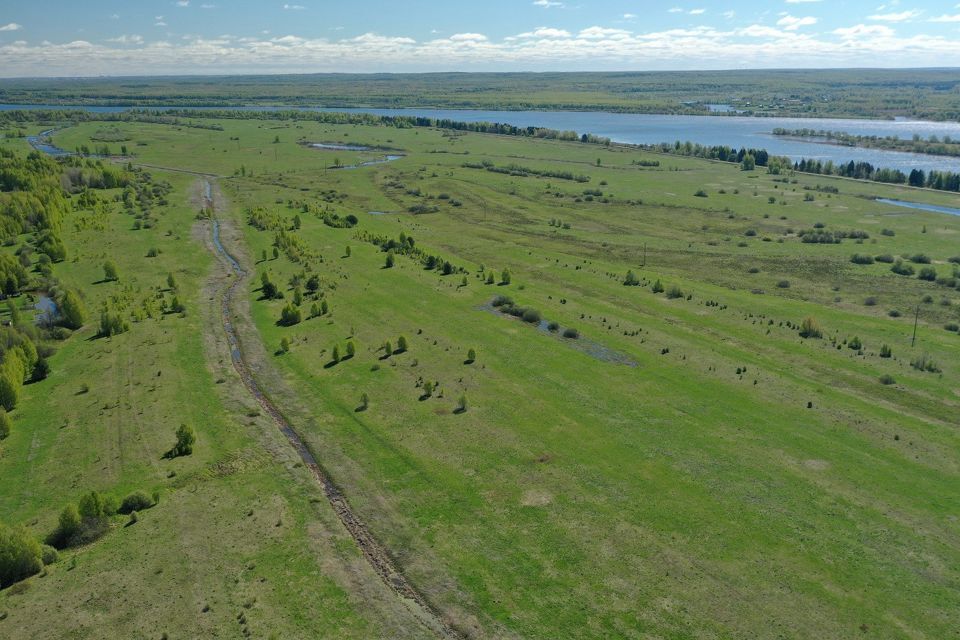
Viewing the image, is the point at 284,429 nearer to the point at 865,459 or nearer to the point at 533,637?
the point at 533,637

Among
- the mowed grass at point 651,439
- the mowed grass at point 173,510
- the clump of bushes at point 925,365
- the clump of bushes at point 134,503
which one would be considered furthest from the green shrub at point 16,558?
the clump of bushes at point 925,365

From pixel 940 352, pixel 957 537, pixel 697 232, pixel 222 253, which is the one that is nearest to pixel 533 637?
pixel 957 537

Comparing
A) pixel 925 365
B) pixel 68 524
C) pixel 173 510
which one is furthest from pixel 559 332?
pixel 68 524

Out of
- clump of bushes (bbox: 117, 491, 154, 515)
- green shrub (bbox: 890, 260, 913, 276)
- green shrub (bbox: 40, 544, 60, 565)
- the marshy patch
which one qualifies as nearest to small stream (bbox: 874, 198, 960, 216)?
green shrub (bbox: 890, 260, 913, 276)

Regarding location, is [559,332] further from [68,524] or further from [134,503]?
[68,524]

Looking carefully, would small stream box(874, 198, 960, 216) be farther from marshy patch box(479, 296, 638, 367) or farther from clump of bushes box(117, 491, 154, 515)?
clump of bushes box(117, 491, 154, 515)

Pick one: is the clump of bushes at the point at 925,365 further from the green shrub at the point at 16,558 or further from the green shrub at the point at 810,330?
the green shrub at the point at 16,558
